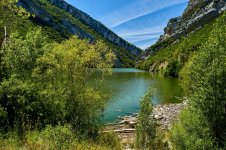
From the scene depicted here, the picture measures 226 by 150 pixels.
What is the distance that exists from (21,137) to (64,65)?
7441 mm

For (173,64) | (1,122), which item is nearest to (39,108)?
(1,122)

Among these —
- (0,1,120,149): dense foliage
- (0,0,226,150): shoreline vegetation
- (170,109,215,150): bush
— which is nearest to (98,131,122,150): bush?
(0,0,226,150): shoreline vegetation

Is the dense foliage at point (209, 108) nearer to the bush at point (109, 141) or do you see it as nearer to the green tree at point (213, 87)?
the green tree at point (213, 87)


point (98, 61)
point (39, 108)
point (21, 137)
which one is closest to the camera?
point (21, 137)

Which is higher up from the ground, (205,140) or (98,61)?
(98,61)

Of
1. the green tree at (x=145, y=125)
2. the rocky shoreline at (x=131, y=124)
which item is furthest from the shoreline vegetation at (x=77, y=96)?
the rocky shoreline at (x=131, y=124)

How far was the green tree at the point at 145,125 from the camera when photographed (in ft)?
78.7

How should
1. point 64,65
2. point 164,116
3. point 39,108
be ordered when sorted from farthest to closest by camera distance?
point 164,116 → point 64,65 → point 39,108

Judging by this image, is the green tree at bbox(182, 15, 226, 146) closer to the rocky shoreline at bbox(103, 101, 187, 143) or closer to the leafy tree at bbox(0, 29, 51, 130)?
the rocky shoreline at bbox(103, 101, 187, 143)

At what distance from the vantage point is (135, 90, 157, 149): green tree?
23984 mm

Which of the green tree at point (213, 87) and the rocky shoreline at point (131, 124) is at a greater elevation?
the green tree at point (213, 87)

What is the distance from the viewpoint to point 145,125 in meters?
24.0

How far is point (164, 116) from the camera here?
50.5 m

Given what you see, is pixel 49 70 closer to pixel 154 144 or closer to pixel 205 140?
pixel 154 144
